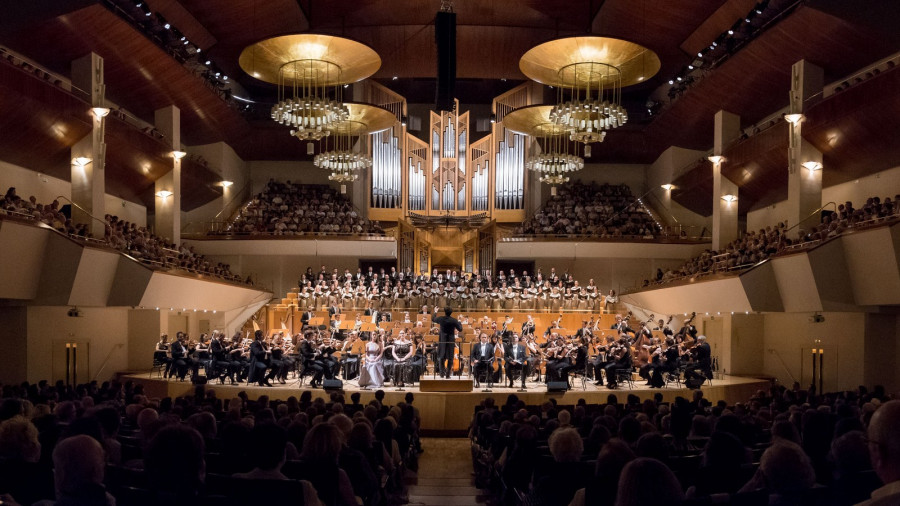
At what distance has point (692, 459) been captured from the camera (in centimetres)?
482

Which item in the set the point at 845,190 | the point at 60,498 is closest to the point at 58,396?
the point at 60,498

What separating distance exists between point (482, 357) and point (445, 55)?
692 centimetres

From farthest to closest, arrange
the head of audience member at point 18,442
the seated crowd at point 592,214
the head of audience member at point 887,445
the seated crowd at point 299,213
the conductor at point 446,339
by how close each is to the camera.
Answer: the seated crowd at point 592,214 → the seated crowd at point 299,213 → the conductor at point 446,339 → the head of audience member at point 18,442 → the head of audience member at point 887,445

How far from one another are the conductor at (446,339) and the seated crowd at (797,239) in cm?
628

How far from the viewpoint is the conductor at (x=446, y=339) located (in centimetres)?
1349

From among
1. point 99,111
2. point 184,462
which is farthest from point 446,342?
A: point 184,462

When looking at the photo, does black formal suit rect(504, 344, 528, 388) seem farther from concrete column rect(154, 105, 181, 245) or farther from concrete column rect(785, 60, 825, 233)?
concrete column rect(154, 105, 181, 245)

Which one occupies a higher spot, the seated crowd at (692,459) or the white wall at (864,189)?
the white wall at (864,189)

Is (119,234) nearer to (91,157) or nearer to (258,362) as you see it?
(91,157)

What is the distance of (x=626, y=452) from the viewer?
388cm

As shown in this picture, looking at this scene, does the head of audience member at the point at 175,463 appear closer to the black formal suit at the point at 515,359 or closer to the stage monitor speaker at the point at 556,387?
the stage monitor speaker at the point at 556,387

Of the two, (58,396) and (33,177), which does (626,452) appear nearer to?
(58,396)

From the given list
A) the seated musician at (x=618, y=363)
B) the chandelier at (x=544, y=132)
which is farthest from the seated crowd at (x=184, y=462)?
the chandelier at (x=544, y=132)

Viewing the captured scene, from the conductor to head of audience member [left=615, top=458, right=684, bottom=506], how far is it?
10.6m
